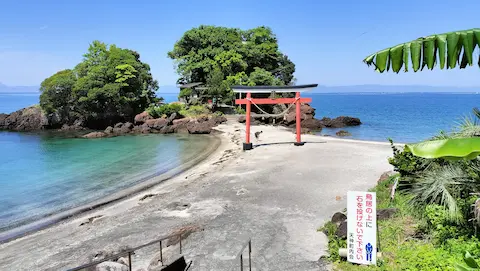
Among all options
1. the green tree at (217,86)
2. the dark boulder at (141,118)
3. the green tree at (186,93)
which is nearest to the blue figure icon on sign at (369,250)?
the green tree at (217,86)

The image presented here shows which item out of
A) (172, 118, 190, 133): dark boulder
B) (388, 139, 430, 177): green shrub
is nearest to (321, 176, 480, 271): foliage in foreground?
(388, 139, 430, 177): green shrub

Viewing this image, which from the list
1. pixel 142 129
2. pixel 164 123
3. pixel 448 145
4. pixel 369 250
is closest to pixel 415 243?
pixel 369 250

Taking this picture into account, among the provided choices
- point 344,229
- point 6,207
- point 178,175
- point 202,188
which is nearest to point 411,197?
point 344,229

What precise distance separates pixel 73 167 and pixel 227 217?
16.6 meters

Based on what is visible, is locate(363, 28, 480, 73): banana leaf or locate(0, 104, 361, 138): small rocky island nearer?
locate(363, 28, 480, 73): banana leaf

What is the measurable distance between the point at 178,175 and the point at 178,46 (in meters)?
34.7

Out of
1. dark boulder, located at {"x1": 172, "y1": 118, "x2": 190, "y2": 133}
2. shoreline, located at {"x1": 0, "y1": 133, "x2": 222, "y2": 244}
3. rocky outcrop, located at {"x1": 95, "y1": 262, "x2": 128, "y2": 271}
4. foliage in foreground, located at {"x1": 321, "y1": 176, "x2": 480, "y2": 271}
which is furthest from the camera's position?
dark boulder, located at {"x1": 172, "y1": 118, "x2": 190, "y2": 133}

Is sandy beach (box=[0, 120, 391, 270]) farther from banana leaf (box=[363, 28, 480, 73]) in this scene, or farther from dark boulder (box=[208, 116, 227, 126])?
dark boulder (box=[208, 116, 227, 126])

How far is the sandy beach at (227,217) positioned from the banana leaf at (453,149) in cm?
413

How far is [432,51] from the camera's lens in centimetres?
454

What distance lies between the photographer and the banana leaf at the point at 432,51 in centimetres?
443

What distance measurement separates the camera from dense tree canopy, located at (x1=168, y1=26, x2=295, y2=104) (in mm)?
44562

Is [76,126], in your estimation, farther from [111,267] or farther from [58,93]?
[111,267]

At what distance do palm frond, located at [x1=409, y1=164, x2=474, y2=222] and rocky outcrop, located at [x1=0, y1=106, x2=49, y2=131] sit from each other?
4952 centimetres
